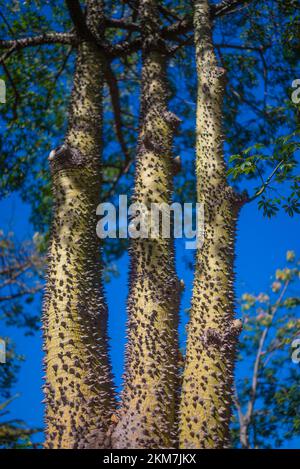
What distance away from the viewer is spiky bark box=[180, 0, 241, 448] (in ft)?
11.5

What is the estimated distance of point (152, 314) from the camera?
Answer: 13.0 feet

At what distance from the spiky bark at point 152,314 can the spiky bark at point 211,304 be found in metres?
0.15

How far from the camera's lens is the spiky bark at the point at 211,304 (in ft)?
11.5

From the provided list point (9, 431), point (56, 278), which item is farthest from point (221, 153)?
point (9, 431)

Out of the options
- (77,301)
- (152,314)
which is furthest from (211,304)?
(77,301)

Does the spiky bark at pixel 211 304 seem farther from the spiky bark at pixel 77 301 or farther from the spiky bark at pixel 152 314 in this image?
the spiky bark at pixel 77 301

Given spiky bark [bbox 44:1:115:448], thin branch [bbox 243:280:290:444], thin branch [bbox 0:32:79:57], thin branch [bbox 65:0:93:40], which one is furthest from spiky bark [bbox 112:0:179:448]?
thin branch [bbox 243:280:290:444]

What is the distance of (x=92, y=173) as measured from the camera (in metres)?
4.99

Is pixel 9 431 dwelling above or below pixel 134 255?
below

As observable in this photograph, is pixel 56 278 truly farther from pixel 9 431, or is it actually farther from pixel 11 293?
pixel 11 293
